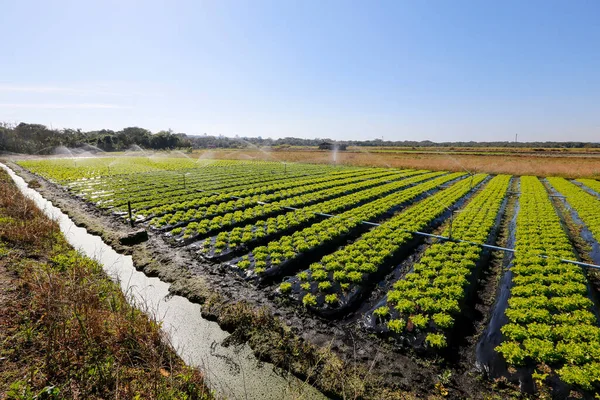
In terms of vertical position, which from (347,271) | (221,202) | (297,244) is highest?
(221,202)

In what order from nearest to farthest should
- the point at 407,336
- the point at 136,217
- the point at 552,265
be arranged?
the point at 407,336
the point at 552,265
the point at 136,217

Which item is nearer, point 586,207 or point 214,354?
point 214,354

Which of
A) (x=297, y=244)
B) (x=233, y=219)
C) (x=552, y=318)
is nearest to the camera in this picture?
(x=552, y=318)

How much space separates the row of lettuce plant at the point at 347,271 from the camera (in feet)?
28.6

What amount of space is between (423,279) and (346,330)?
3.90m

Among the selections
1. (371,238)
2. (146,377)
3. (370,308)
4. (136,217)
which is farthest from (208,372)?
(136,217)

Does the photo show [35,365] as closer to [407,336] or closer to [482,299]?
[407,336]

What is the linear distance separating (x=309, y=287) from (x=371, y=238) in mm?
5517

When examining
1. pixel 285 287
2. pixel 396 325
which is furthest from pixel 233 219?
pixel 396 325

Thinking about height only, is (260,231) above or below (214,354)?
above

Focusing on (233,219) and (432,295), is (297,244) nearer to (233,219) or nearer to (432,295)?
(233,219)

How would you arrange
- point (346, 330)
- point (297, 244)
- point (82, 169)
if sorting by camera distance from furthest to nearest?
point (82, 169)
point (297, 244)
point (346, 330)

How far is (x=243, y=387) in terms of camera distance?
18.5 ft

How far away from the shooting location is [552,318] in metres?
7.58
